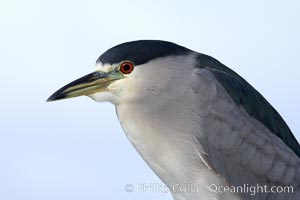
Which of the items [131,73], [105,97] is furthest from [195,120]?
[105,97]

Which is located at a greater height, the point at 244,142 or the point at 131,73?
the point at 131,73

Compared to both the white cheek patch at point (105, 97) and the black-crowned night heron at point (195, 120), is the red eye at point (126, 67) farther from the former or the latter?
the white cheek patch at point (105, 97)

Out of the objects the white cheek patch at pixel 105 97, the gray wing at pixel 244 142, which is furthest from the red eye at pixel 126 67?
the gray wing at pixel 244 142

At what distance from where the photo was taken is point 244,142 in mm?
5734

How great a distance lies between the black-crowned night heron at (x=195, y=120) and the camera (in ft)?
18.5

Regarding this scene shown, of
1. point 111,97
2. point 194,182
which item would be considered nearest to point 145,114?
point 111,97

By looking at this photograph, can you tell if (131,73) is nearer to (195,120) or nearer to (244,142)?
(195,120)

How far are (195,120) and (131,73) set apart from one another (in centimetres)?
70

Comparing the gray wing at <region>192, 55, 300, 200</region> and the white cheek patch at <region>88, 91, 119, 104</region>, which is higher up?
the white cheek patch at <region>88, 91, 119, 104</region>

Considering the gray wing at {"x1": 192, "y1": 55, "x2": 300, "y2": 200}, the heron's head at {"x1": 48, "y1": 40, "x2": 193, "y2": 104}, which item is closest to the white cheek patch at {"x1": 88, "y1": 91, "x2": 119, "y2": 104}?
the heron's head at {"x1": 48, "y1": 40, "x2": 193, "y2": 104}

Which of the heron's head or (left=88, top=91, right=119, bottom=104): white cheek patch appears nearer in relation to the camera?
the heron's head

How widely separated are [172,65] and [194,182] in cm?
107

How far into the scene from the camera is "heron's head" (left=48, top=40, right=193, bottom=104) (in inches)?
220

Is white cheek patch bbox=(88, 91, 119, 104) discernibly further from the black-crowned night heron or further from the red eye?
the red eye
